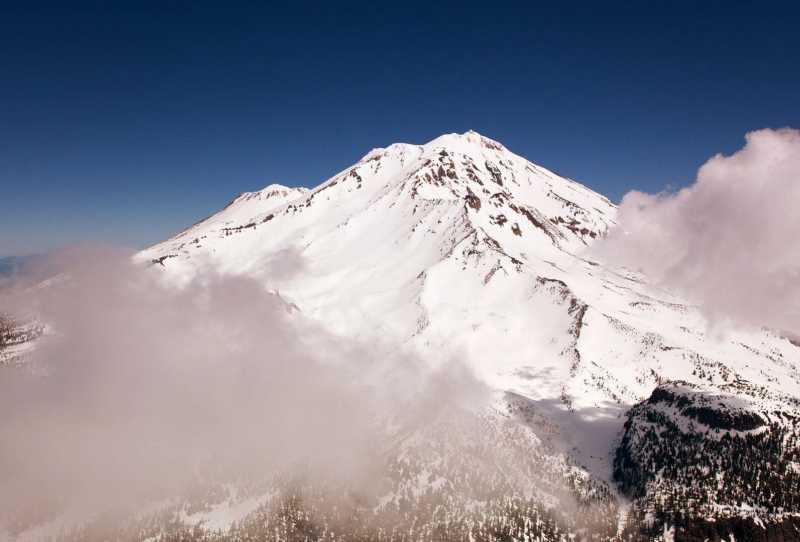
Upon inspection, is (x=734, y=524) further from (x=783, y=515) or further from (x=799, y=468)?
(x=799, y=468)

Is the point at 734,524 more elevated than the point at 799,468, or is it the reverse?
the point at 799,468

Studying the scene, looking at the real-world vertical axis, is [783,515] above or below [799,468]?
below

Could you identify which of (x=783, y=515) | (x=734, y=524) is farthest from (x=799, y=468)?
(x=734, y=524)
